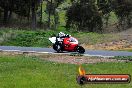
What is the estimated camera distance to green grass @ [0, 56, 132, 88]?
613 inches

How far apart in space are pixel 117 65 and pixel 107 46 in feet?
64.4

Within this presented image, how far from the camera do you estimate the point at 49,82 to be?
53.2 feet

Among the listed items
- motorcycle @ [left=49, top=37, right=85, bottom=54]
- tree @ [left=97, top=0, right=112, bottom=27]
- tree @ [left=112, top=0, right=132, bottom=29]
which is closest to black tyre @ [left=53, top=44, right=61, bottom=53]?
motorcycle @ [left=49, top=37, right=85, bottom=54]

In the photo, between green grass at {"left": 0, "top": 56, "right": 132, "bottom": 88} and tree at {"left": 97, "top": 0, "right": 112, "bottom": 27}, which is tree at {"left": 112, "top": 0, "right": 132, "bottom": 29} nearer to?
tree at {"left": 97, "top": 0, "right": 112, "bottom": 27}

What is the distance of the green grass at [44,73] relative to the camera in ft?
51.1

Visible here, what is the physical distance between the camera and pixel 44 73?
1909 centimetres

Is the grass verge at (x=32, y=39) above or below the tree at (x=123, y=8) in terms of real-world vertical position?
below

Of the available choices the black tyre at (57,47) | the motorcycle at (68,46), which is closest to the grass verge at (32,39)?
the black tyre at (57,47)

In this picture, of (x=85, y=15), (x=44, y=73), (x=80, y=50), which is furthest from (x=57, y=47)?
(x=85, y=15)

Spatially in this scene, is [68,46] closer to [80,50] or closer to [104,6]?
[80,50]

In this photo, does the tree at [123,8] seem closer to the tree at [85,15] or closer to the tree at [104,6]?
the tree at [104,6]

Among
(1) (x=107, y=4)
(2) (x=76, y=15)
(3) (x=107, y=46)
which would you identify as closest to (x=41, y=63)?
(3) (x=107, y=46)

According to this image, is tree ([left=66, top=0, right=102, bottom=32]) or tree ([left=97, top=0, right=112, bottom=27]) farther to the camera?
tree ([left=97, top=0, right=112, bottom=27])

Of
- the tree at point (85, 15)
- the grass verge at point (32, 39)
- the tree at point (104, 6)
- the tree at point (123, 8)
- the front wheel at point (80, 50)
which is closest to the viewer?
the front wheel at point (80, 50)
